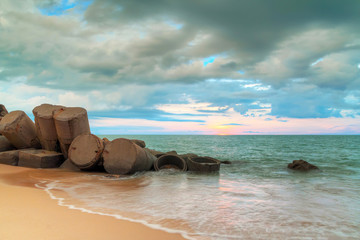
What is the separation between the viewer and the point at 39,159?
9.77m

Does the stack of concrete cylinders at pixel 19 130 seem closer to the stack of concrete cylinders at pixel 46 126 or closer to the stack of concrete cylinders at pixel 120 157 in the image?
the stack of concrete cylinders at pixel 46 126

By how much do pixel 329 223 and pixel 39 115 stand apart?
1012cm

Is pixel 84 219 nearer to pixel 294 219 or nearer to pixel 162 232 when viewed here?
pixel 162 232

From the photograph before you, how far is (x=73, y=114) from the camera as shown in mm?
9617

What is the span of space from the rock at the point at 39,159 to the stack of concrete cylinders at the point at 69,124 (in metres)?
0.56

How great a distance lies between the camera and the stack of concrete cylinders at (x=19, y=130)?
10.3 m

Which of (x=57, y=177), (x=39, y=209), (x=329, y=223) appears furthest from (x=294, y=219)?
(x=57, y=177)

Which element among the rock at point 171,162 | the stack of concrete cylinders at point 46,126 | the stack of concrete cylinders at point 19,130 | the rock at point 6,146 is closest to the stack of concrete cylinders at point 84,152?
the stack of concrete cylinders at point 46,126

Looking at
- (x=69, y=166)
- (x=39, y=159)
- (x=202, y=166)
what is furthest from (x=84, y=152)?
(x=202, y=166)

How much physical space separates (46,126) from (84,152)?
207 cm

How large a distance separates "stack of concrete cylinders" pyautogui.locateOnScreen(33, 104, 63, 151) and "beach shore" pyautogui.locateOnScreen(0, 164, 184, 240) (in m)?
5.70

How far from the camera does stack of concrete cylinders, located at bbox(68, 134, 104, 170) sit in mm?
9383

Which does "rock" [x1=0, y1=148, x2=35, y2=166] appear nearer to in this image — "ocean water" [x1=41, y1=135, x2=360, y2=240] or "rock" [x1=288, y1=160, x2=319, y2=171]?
"ocean water" [x1=41, y1=135, x2=360, y2=240]

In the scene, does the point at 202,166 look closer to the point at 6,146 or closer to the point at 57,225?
the point at 57,225
